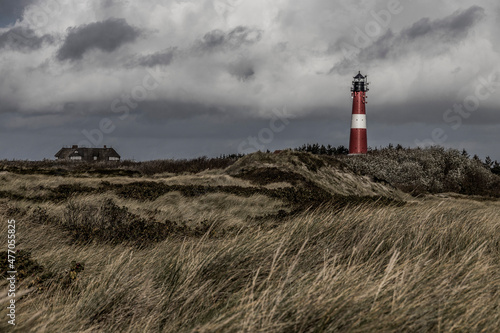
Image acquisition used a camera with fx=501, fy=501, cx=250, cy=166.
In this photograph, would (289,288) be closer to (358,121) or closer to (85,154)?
(358,121)

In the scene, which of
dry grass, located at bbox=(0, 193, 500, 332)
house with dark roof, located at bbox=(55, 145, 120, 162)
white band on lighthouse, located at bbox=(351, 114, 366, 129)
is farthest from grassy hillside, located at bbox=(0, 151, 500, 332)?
house with dark roof, located at bbox=(55, 145, 120, 162)

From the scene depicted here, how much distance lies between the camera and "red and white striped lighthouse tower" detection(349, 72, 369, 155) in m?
38.9

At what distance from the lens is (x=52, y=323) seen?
13.7ft

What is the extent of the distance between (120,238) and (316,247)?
4805mm

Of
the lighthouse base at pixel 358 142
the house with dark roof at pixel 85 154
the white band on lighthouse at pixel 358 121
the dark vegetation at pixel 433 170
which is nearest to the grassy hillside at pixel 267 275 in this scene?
the dark vegetation at pixel 433 170

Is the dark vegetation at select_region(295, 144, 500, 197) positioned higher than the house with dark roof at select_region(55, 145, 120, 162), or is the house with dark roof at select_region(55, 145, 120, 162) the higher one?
the house with dark roof at select_region(55, 145, 120, 162)

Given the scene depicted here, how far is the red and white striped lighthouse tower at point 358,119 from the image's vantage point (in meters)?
38.9

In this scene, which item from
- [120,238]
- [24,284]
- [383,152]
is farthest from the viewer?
[383,152]

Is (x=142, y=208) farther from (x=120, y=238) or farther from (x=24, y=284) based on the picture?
(x=24, y=284)

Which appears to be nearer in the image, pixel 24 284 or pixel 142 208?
pixel 24 284

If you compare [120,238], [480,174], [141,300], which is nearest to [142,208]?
[120,238]

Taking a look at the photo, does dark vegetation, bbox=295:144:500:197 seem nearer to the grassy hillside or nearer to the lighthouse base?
the lighthouse base

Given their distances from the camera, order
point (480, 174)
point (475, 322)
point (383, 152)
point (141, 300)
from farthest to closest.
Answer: point (383, 152) < point (480, 174) < point (141, 300) < point (475, 322)

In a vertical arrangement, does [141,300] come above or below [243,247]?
below
